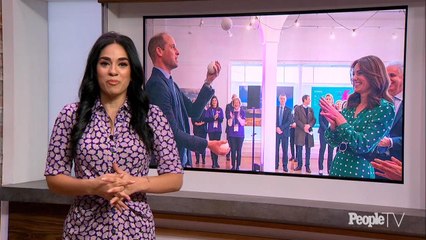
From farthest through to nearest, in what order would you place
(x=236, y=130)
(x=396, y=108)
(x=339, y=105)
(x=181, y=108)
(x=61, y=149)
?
1. (x=181, y=108)
2. (x=236, y=130)
3. (x=339, y=105)
4. (x=396, y=108)
5. (x=61, y=149)

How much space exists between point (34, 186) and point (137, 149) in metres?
1.87

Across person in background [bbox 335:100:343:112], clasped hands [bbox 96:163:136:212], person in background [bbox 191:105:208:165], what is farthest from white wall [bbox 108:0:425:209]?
clasped hands [bbox 96:163:136:212]

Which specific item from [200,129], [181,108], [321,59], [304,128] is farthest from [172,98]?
[321,59]

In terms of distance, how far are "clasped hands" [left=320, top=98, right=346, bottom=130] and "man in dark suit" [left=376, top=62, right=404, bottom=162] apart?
28 centimetres

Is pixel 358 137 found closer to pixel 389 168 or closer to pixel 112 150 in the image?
pixel 389 168

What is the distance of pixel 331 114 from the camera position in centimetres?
300

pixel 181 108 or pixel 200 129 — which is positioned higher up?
pixel 181 108

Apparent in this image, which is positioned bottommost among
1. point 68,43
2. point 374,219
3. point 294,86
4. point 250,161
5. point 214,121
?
point 374,219

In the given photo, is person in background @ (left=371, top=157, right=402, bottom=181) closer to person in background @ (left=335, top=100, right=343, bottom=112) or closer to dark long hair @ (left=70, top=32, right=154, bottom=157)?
person in background @ (left=335, top=100, right=343, bottom=112)

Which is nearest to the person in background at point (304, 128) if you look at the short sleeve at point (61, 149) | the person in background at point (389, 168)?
the person in background at point (389, 168)

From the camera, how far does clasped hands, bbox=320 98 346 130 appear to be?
→ 2.98 meters

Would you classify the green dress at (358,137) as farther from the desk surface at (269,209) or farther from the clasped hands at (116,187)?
the clasped hands at (116,187)

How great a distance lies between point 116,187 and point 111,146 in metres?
0.16

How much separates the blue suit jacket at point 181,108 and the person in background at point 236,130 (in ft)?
0.59
